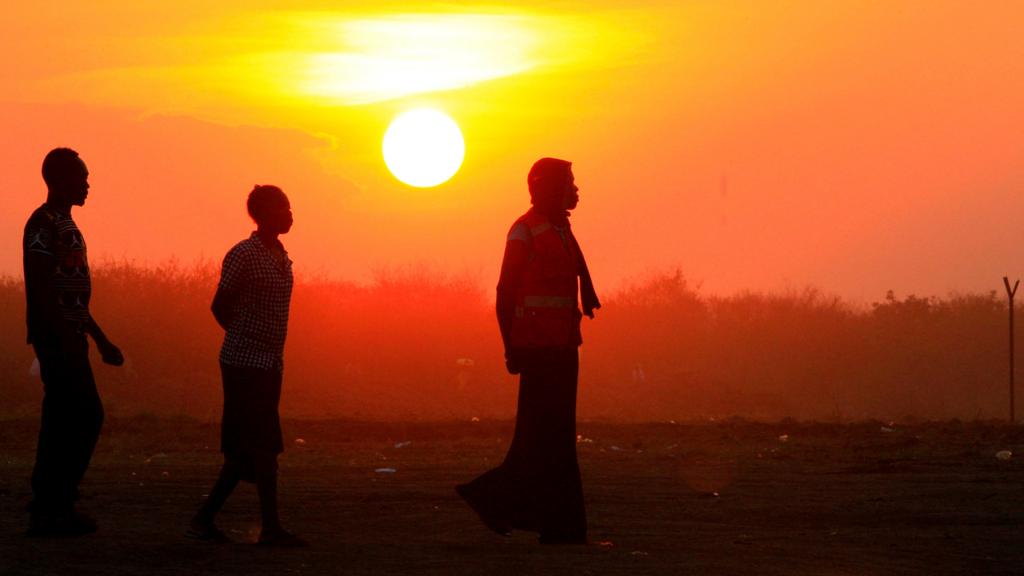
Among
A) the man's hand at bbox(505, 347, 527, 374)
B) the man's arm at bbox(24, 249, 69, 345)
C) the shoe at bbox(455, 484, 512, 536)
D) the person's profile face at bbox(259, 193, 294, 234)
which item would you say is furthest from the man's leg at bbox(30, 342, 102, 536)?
the man's hand at bbox(505, 347, 527, 374)

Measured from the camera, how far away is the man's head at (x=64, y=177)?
8.88 metres

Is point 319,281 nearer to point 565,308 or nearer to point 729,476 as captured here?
point 729,476

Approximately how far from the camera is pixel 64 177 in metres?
8.89

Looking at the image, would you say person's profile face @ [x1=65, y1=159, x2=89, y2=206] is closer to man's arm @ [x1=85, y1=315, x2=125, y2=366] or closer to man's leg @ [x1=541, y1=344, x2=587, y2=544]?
man's arm @ [x1=85, y1=315, x2=125, y2=366]

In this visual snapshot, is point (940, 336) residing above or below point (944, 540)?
above

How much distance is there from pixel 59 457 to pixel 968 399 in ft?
136

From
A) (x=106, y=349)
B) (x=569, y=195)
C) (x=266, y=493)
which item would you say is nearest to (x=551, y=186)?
(x=569, y=195)

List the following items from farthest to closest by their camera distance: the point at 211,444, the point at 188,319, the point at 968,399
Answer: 1. the point at 968,399
2. the point at 188,319
3. the point at 211,444

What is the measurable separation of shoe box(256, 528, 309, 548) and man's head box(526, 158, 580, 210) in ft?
7.66

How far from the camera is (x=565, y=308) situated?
29.8ft

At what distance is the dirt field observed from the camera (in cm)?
814

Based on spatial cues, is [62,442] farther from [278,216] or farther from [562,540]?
[562,540]

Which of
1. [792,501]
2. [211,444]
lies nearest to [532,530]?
[792,501]

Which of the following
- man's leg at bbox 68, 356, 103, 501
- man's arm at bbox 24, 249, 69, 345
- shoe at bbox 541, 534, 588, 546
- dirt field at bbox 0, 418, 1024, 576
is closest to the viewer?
dirt field at bbox 0, 418, 1024, 576
